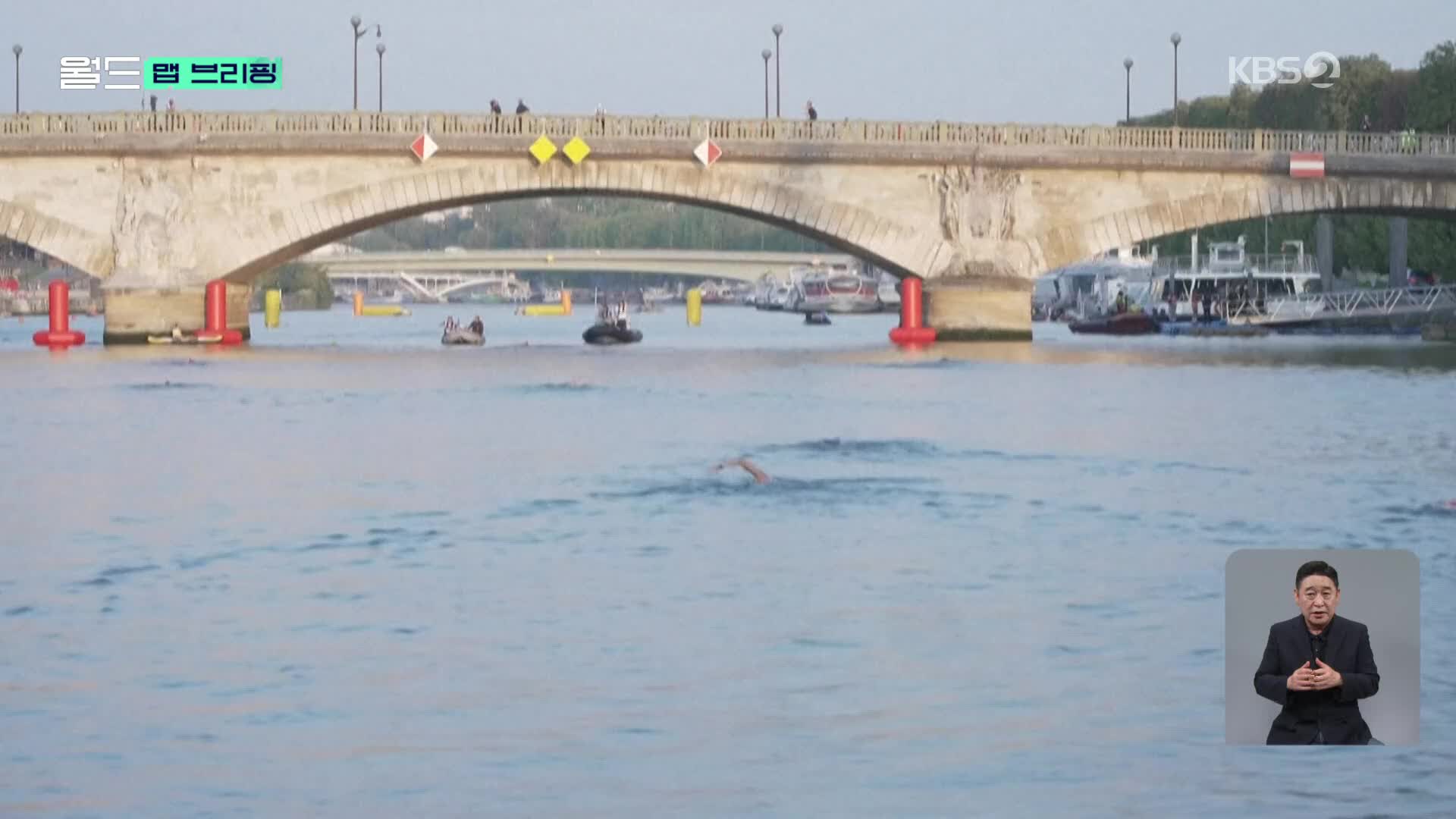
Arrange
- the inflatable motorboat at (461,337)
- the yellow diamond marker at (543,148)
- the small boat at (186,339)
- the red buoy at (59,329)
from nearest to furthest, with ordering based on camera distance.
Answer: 1. the yellow diamond marker at (543,148)
2. the small boat at (186,339)
3. the red buoy at (59,329)
4. the inflatable motorboat at (461,337)

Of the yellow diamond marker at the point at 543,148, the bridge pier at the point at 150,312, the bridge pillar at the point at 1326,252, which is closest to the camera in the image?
the yellow diamond marker at the point at 543,148

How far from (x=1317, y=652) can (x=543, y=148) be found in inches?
2337

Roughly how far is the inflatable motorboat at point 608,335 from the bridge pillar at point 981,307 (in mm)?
13483

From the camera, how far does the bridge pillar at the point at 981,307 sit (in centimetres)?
7250

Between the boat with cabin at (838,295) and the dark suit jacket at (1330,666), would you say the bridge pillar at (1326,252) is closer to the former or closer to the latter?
the boat with cabin at (838,295)

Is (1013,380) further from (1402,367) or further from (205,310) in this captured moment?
(205,310)

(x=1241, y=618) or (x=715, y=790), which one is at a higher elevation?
(x=1241, y=618)

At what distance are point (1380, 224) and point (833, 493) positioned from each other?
7439 cm

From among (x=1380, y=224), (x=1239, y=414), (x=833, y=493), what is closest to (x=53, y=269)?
(x=1380, y=224)

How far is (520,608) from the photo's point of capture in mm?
18844

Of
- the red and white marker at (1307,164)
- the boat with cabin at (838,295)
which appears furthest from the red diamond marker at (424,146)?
the boat with cabin at (838,295)

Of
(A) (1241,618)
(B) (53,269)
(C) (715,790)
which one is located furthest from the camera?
(B) (53,269)

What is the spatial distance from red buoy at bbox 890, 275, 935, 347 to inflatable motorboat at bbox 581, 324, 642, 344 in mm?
11593

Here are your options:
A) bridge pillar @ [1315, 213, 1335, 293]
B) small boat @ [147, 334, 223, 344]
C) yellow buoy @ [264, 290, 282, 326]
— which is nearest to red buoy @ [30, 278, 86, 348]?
small boat @ [147, 334, 223, 344]
